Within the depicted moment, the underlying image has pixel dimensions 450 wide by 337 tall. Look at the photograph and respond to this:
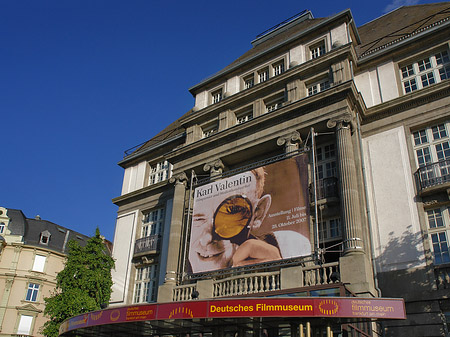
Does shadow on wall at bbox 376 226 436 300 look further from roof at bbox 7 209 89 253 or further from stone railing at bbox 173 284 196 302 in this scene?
roof at bbox 7 209 89 253

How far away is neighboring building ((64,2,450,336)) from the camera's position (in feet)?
52.3

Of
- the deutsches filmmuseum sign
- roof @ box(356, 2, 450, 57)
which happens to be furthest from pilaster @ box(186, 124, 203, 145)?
the deutsches filmmuseum sign

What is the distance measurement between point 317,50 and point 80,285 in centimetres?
1766

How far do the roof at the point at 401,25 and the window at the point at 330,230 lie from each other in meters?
9.29

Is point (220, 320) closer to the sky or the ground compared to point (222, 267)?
closer to the ground

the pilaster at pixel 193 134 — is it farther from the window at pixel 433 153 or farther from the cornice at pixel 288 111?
the window at pixel 433 153

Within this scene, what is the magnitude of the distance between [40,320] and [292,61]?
3505 cm

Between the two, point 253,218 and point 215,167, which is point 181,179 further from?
point 253,218

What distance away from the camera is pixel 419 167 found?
1819cm

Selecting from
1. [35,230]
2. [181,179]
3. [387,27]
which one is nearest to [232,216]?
[181,179]

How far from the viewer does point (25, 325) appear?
4138cm

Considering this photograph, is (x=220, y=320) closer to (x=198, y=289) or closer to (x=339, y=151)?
(x=198, y=289)

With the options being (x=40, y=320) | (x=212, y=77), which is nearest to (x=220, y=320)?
(x=212, y=77)

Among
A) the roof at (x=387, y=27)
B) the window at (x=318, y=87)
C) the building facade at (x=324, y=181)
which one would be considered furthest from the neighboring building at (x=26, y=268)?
the window at (x=318, y=87)
